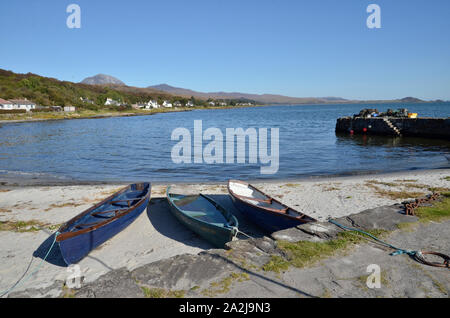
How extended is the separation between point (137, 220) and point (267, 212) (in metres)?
5.17

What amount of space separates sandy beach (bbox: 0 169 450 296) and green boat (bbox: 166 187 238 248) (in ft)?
1.33

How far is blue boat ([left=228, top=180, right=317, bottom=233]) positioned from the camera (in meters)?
8.06

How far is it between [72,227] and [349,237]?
306 inches

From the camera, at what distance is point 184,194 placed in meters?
11.8

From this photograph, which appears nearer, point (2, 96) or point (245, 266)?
point (245, 266)

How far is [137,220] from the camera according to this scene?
1062 cm

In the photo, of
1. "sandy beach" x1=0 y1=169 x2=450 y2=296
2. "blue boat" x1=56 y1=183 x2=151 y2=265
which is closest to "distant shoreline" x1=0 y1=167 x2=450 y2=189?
"sandy beach" x1=0 y1=169 x2=450 y2=296

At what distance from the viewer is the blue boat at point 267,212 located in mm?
8062

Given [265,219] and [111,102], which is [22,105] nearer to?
[111,102]

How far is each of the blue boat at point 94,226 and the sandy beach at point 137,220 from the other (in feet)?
1.00

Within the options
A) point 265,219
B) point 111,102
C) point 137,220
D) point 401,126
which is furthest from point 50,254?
point 111,102
